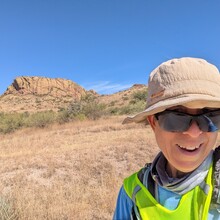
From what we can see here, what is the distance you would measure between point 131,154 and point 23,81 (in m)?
90.6

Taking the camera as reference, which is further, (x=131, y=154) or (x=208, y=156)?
(x=131, y=154)

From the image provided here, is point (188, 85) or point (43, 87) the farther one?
point (43, 87)

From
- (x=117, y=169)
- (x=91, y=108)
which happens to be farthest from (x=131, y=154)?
(x=91, y=108)

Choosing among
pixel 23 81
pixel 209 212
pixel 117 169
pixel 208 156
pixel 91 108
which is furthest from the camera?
pixel 23 81

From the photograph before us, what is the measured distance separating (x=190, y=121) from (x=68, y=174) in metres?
6.15

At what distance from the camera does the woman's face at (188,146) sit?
54.9 inches

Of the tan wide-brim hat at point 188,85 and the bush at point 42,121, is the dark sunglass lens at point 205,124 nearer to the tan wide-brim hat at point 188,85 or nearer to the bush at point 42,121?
the tan wide-brim hat at point 188,85

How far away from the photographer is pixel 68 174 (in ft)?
23.8

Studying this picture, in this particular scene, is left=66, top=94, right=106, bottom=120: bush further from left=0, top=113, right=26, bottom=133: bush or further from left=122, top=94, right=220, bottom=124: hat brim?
left=122, top=94, right=220, bottom=124: hat brim

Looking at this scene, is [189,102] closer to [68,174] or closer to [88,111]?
[68,174]

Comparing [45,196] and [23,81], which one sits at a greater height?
[23,81]

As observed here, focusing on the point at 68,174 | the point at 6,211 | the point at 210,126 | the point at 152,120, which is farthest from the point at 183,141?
the point at 68,174

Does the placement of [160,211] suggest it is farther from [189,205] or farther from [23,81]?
[23,81]

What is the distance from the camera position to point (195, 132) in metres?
1.40
